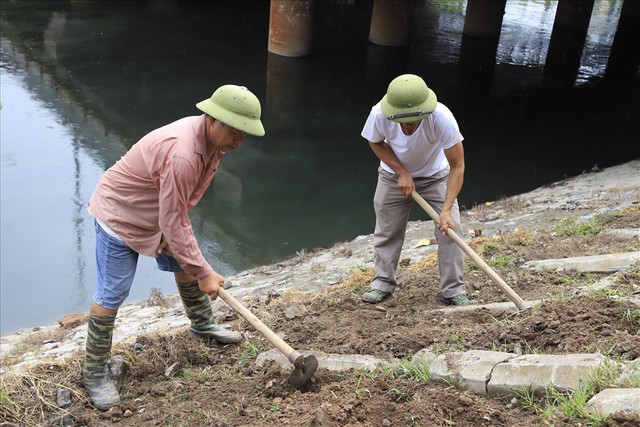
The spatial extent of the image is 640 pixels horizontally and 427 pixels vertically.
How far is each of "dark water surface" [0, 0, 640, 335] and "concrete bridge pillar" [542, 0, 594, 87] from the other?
0.39 metres

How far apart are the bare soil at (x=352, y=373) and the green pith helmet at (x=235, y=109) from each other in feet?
4.61

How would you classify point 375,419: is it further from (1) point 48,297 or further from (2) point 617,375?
(1) point 48,297

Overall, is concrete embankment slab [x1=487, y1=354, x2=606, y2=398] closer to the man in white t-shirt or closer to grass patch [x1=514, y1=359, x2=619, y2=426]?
grass patch [x1=514, y1=359, x2=619, y2=426]

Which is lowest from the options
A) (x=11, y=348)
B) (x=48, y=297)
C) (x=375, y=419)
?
(x=48, y=297)

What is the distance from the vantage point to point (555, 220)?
761 cm

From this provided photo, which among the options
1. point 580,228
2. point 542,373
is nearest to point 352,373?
point 542,373

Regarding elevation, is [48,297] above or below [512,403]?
below

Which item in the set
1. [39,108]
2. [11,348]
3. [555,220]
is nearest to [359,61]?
[39,108]

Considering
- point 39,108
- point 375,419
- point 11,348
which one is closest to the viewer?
point 375,419

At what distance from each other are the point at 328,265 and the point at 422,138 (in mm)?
3029

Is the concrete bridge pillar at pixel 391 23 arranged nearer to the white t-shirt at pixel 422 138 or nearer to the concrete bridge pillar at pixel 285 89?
the concrete bridge pillar at pixel 285 89

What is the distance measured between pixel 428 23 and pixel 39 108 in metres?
15.4

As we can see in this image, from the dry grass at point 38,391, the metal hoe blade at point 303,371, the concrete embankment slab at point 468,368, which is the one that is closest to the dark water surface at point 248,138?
the dry grass at point 38,391

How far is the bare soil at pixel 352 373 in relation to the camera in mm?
3420
